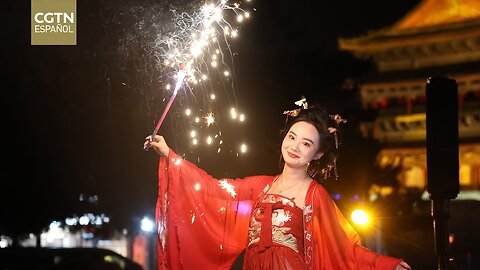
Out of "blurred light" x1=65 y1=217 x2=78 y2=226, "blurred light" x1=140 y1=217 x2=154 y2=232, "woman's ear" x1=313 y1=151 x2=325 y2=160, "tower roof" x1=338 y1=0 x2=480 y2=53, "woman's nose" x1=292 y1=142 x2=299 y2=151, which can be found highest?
"tower roof" x1=338 y1=0 x2=480 y2=53

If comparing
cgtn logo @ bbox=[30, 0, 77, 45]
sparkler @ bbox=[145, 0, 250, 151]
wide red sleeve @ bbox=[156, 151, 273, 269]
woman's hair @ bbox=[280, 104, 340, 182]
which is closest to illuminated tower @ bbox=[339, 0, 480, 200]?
cgtn logo @ bbox=[30, 0, 77, 45]

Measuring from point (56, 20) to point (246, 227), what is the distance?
3.69 meters

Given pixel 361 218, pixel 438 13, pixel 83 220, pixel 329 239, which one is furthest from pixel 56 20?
pixel 438 13

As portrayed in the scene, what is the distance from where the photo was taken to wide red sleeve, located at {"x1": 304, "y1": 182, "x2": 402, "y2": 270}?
16.5ft

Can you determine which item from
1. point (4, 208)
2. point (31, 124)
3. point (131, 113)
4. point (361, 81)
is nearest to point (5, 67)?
point (31, 124)

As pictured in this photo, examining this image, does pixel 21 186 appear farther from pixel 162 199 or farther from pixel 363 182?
pixel 363 182

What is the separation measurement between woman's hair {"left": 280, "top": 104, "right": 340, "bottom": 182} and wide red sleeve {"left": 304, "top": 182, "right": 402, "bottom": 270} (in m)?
0.32

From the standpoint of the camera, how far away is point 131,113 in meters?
10.2

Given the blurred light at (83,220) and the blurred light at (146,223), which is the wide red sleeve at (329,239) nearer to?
the blurred light at (83,220)

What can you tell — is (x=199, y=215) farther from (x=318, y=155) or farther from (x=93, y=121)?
(x=93, y=121)

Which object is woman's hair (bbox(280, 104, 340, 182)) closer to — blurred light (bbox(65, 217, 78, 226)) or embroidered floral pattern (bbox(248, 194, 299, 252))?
embroidered floral pattern (bbox(248, 194, 299, 252))

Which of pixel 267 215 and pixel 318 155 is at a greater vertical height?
pixel 318 155

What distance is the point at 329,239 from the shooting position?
5113mm

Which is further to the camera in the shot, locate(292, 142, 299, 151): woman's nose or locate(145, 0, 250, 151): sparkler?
locate(145, 0, 250, 151): sparkler
